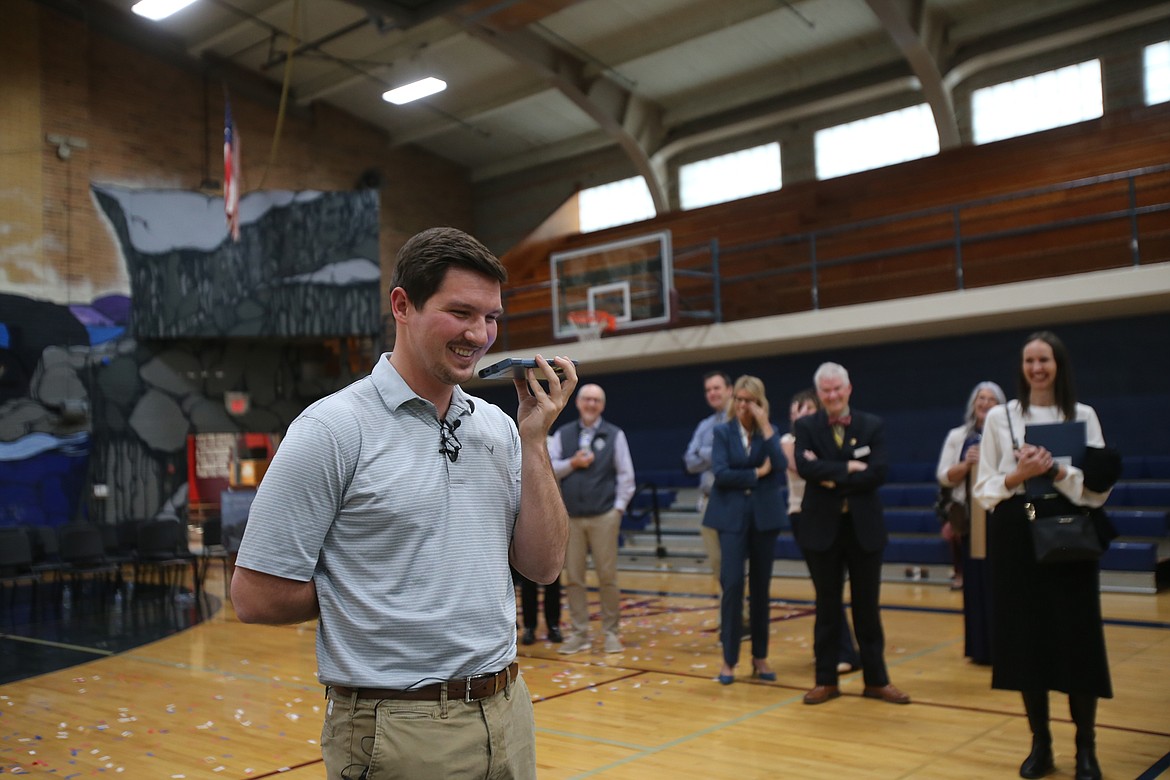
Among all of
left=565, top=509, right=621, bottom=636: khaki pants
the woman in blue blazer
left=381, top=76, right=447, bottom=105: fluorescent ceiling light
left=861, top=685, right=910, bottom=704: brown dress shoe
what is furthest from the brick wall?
left=861, top=685, right=910, bottom=704: brown dress shoe

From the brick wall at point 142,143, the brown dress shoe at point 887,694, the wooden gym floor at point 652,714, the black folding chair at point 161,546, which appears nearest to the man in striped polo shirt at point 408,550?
the wooden gym floor at point 652,714

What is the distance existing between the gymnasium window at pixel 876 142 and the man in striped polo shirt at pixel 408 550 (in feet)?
42.6

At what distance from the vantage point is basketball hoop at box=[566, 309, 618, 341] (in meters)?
12.5

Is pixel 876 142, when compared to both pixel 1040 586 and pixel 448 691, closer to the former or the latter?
pixel 1040 586

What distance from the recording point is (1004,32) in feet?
42.4

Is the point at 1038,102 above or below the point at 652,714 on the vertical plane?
above

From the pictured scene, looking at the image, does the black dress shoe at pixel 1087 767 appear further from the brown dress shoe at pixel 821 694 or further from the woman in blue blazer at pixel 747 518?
the woman in blue blazer at pixel 747 518

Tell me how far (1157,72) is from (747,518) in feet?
32.8

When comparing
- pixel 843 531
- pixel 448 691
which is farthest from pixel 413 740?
pixel 843 531

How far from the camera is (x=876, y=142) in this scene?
14312 mm

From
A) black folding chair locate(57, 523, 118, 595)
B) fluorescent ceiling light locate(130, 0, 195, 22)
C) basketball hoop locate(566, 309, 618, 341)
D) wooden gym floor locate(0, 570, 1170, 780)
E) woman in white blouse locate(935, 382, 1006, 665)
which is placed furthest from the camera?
basketball hoop locate(566, 309, 618, 341)

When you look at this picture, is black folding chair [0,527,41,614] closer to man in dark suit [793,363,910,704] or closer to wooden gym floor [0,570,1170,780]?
wooden gym floor [0,570,1170,780]

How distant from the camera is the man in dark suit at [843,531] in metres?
4.73

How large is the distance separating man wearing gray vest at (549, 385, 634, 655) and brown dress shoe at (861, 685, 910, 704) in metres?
1.85
